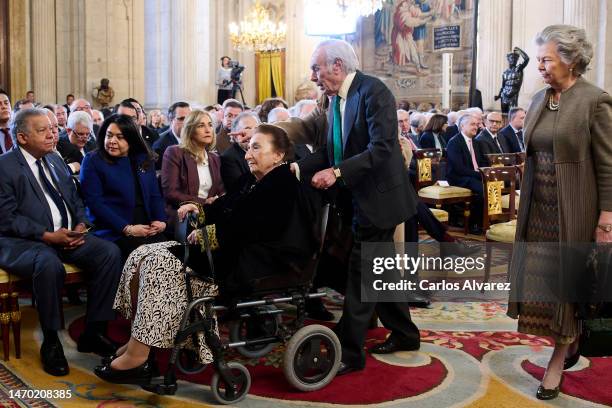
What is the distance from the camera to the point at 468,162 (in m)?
8.52

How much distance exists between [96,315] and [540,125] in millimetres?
2636

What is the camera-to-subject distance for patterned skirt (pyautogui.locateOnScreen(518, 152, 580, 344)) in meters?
3.54

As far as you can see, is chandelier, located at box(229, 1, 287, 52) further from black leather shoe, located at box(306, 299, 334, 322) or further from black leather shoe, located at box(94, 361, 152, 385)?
black leather shoe, located at box(94, 361, 152, 385)

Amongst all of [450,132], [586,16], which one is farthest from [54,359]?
[586,16]

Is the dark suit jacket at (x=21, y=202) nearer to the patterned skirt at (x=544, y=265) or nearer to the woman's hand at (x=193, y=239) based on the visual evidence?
the woman's hand at (x=193, y=239)

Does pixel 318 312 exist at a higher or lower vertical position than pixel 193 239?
lower

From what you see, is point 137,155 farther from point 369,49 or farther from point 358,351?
point 369,49


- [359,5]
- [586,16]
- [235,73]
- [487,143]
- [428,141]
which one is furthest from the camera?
[235,73]

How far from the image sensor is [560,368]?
370 cm

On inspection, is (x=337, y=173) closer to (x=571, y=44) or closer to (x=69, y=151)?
(x=571, y=44)

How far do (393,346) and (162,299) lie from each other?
4.74 feet

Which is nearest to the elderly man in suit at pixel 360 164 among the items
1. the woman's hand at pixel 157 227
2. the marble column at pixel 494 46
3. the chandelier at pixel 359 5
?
the woman's hand at pixel 157 227

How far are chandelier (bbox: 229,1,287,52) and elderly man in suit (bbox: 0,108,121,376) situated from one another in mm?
17827

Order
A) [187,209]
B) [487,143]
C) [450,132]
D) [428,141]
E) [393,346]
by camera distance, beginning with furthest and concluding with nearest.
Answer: [450,132] < [428,141] < [487,143] < [393,346] < [187,209]
